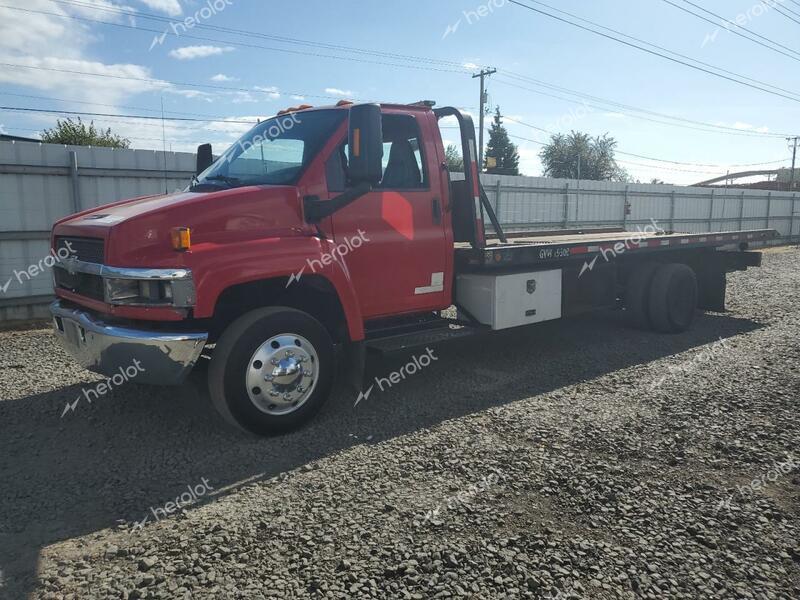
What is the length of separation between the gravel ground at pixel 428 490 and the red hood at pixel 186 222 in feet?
4.60

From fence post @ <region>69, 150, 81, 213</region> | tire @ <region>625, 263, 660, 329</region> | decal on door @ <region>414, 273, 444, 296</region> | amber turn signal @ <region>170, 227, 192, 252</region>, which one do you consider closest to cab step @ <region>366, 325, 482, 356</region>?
decal on door @ <region>414, 273, 444, 296</region>

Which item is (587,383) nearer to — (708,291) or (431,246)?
(431,246)

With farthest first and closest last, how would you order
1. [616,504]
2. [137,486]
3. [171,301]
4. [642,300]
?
[642,300]
[171,301]
[137,486]
[616,504]

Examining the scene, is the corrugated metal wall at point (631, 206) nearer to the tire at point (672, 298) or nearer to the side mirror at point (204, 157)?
the tire at point (672, 298)

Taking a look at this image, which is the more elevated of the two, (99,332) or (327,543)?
(99,332)

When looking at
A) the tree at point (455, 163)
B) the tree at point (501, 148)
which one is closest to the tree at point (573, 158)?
the tree at point (501, 148)

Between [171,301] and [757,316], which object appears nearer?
[171,301]

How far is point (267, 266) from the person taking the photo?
436 centimetres

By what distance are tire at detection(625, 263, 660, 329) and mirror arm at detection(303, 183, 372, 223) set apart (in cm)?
481

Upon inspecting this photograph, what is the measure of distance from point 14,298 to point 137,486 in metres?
6.61

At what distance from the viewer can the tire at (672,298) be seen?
318 inches

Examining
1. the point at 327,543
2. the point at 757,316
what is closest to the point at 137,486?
the point at 327,543

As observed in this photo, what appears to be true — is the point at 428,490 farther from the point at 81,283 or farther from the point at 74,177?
the point at 74,177

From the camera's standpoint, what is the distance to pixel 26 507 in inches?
139
